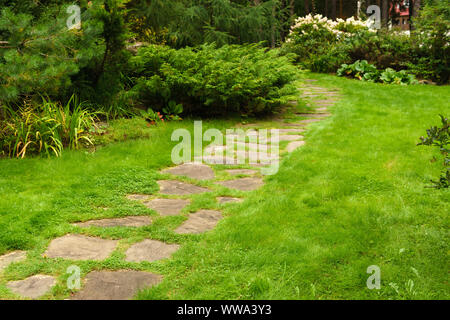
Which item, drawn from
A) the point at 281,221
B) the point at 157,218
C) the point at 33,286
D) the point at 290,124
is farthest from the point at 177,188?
the point at 290,124

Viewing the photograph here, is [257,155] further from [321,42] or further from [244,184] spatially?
[321,42]

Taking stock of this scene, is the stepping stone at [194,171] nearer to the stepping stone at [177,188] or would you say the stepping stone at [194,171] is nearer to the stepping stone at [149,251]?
the stepping stone at [177,188]

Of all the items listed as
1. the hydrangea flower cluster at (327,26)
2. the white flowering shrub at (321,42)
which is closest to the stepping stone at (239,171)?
the white flowering shrub at (321,42)

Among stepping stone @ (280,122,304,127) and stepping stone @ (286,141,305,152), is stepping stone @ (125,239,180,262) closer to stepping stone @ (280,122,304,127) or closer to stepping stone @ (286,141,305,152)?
stepping stone @ (286,141,305,152)

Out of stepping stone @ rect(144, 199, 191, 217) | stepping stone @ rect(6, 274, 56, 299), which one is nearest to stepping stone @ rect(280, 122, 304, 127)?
stepping stone @ rect(144, 199, 191, 217)

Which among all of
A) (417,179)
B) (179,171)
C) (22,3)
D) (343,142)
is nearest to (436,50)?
(343,142)

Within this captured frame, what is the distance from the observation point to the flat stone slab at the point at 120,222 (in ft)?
10.8

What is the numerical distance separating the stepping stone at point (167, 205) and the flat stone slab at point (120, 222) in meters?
0.17

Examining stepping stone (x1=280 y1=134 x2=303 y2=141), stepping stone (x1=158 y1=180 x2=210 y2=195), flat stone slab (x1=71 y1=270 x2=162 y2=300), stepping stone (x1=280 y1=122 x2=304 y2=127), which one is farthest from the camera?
stepping stone (x1=280 y1=122 x2=304 y2=127)

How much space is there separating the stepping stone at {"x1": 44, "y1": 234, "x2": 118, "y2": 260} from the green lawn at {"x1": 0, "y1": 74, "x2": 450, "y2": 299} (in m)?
0.08

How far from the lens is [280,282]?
8.27 ft

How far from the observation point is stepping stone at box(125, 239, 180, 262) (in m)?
2.83

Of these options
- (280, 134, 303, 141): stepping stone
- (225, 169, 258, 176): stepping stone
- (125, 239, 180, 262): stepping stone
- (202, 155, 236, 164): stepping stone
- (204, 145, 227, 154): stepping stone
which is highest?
(280, 134, 303, 141): stepping stone
